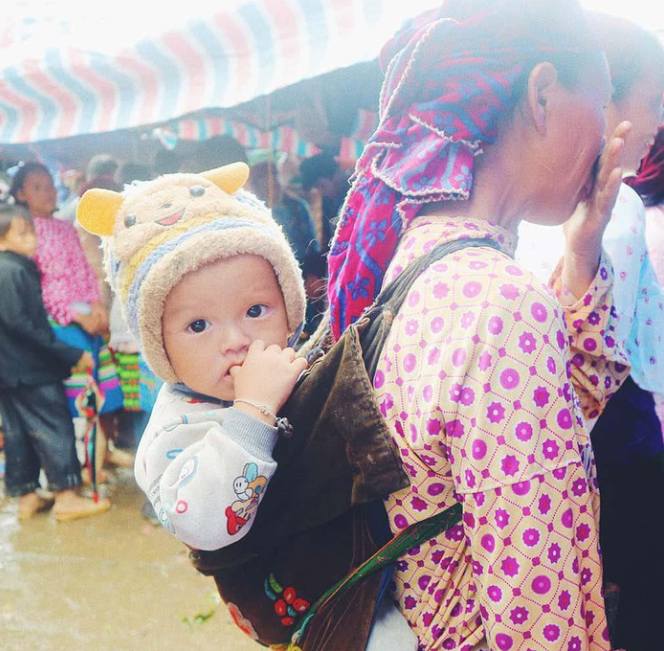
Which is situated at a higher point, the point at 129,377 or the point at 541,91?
the point at 541,91

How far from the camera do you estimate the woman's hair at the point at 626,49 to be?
1984 millimetres

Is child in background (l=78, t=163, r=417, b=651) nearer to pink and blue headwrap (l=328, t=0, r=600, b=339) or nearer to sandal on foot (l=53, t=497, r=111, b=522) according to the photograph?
pink and blue headwrap (l=328, t=0, r=600, b=339)

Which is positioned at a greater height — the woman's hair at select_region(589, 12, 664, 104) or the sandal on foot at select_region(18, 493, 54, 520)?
the woman's hair at select_region(589, 12, 664, 104)

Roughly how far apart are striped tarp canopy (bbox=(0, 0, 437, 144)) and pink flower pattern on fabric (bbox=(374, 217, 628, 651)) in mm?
3295

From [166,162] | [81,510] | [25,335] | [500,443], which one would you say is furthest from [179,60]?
[500,443]

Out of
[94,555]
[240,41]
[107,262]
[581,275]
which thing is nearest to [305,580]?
[107,262]

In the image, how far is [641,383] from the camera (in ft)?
6.49

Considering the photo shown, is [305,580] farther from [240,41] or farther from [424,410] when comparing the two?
[240,41]

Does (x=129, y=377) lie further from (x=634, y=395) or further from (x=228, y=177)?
(x=634, y=395)

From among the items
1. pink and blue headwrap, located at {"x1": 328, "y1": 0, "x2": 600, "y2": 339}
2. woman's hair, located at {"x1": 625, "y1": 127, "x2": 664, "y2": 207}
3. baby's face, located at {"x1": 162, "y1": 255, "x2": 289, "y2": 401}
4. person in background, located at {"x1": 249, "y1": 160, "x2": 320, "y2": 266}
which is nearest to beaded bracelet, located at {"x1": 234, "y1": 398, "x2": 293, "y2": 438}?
baby's face, located at {"x1": 162, "y1": 255, "x2": 289, "y2": 401}

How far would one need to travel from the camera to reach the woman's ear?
1234 millimetres

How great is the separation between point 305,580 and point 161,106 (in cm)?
479

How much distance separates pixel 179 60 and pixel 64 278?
198cm

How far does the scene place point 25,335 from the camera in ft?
15.6
